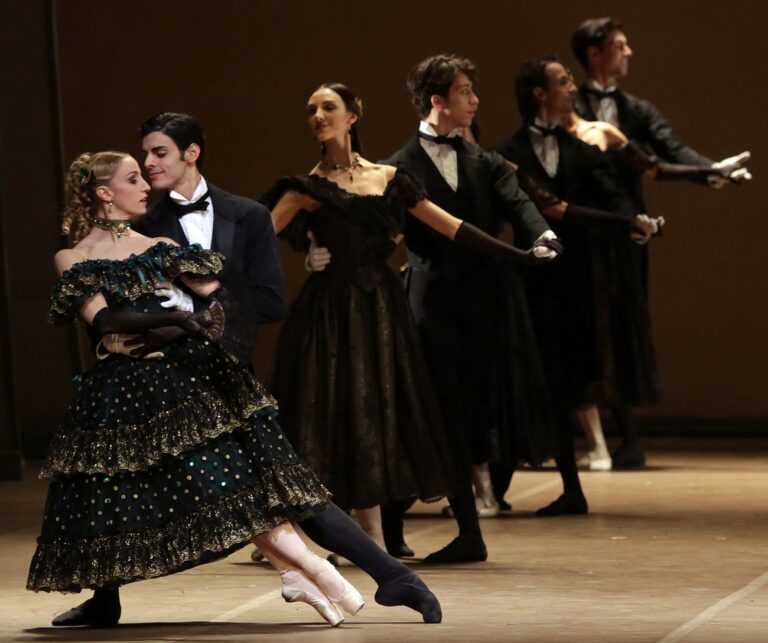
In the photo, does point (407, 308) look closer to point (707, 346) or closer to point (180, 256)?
point (180, 256)

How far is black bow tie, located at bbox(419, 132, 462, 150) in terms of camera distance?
648cm

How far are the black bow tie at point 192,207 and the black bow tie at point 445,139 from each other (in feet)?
4.79

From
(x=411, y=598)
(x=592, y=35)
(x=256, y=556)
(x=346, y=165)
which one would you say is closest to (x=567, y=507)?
(x=256, y=556)

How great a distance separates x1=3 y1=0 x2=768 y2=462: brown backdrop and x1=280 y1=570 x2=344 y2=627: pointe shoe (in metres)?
5.24

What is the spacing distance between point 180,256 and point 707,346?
6070 millimetres

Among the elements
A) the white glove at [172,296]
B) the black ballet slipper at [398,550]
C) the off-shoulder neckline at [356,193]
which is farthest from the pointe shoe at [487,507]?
the white glove at [172,296]

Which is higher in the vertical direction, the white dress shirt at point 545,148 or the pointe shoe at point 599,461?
the white dress shirt at point 545,148

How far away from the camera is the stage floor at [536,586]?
4.86m

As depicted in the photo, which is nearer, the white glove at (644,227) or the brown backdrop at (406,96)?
the white glove at (644,227)

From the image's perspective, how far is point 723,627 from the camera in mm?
4848

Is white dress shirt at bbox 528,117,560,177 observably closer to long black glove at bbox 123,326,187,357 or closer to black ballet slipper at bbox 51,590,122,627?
long black glove at bbox 123,326,187,357

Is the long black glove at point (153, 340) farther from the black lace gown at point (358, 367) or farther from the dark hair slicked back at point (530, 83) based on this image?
the dark hair slicked back at point (530, 83)

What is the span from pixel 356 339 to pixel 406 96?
499 cm

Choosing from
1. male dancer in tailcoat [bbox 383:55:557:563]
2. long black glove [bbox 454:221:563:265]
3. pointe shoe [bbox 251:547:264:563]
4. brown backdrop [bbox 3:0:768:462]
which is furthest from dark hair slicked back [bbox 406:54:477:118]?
brown backdrop [bbox 3:0:768:462]
